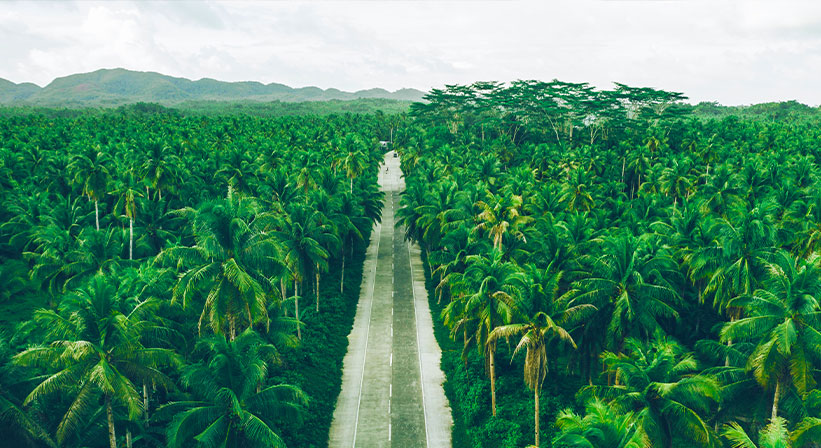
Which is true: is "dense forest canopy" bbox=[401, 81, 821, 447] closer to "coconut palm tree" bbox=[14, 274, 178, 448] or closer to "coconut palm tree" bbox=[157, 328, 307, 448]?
"coconut palm tree" bbox=[157, 328, 307, 448]

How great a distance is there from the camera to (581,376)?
36312 millimetres

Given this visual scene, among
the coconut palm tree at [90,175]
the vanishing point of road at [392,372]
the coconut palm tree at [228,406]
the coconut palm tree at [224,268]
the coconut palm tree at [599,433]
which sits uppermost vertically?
the coconut palm tree at [90,175]

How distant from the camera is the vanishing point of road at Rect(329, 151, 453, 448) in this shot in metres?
30.7

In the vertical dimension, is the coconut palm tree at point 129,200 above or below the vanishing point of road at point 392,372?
above

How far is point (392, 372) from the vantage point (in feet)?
122

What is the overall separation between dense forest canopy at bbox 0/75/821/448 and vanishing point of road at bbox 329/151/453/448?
1.21 metres

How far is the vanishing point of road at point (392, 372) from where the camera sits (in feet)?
101

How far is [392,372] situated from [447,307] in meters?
8.38

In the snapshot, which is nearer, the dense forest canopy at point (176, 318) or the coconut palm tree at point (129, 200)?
the dense forest canopy at point (176, 318)

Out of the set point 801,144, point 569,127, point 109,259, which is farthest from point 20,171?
point 801,144

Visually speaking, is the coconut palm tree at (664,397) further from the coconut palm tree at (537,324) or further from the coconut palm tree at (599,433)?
the coconut palm tree at (537,324)

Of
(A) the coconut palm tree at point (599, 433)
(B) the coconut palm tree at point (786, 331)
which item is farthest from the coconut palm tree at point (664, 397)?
(A) the coconut palm tree at point (599, 433)

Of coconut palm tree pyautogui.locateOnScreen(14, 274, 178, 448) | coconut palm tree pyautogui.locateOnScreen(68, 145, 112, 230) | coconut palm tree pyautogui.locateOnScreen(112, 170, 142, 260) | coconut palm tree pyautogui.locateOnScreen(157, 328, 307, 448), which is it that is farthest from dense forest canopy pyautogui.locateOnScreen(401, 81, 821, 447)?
coconut palm tree pyautogui.locateOnScreen(68, 145, 112, 230)

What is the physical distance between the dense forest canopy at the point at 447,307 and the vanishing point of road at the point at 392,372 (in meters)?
1.21
